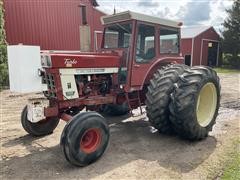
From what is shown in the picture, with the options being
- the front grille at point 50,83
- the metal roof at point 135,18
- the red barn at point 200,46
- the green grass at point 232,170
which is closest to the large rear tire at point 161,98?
the metal roof at point 135,18

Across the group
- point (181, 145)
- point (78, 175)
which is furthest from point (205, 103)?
point (78, 175)

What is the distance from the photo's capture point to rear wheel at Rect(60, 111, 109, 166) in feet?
13.4

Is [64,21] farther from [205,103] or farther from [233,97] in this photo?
[205,103]

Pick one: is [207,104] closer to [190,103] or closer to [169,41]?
[190,103]

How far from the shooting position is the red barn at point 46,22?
45.1ft

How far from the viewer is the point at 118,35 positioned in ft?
19.2

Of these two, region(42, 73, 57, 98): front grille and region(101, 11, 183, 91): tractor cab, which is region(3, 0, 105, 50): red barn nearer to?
region(101, 11, 183, 91): tractor cab

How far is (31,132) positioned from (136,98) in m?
2.08

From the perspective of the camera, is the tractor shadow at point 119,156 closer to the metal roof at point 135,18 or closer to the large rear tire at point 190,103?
the large rear tire at point 190,103

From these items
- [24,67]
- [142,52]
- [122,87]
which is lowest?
[122,87]

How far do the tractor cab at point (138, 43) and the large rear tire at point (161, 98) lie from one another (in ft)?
1.43

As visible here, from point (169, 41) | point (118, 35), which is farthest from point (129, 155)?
point (169, 41)

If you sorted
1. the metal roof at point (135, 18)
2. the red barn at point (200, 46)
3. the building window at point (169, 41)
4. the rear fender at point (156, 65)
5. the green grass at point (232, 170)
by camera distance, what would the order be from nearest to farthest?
the green grass at point (232, 170) < the metal roof at point (135, 18) < the rear fender at point (156, 65) < the building window at point (169, 41) < the red barn at point (200, 46)

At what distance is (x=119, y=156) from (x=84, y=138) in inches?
26.1
